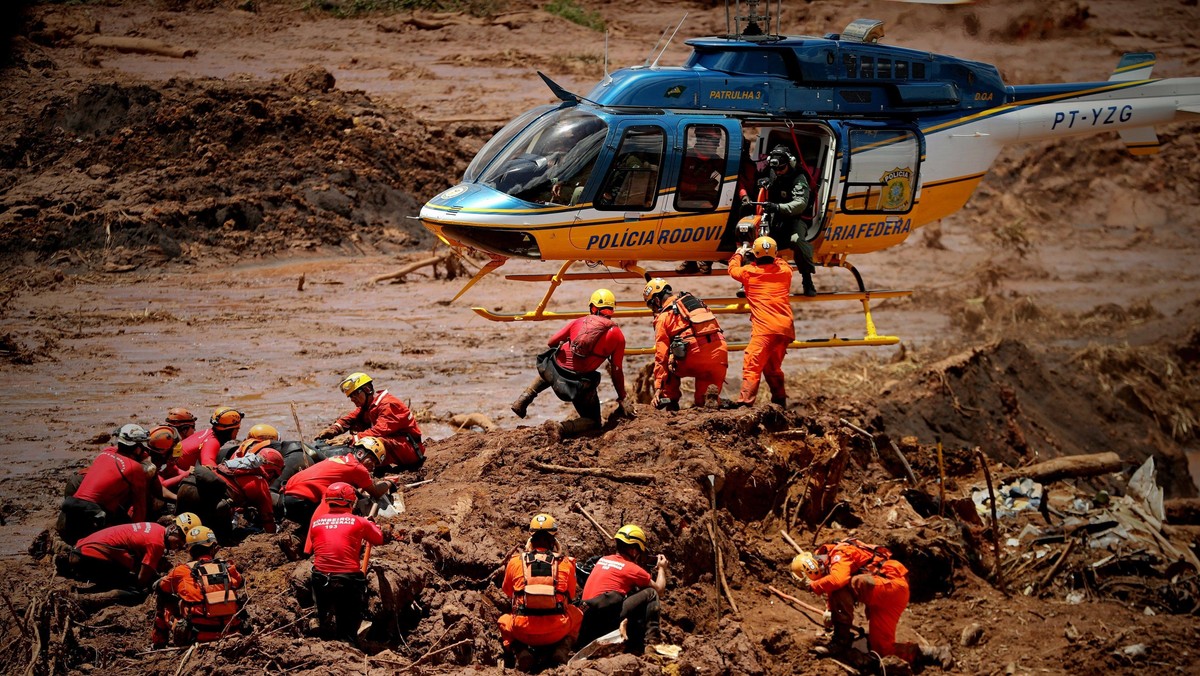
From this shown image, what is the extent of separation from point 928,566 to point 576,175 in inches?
225

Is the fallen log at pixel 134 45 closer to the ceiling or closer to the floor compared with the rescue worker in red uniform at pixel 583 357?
closer to the ceiling

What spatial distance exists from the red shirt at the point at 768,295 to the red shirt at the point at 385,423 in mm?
3717

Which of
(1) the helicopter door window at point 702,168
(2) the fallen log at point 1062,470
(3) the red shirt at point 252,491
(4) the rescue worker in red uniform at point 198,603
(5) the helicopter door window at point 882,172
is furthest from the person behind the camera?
(2) the fallen log at point 1062,470

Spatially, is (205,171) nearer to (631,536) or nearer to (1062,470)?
(631,536)

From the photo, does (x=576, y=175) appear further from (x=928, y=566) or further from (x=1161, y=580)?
(x=1161, y=580)

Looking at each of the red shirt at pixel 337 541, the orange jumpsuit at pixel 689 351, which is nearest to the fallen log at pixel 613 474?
the orange jumpsuit at pixel 689 351

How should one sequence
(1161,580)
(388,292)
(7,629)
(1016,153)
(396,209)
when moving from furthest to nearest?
(1016,153) < (396,209) < (388,292) < (1161,580) < (7,629)

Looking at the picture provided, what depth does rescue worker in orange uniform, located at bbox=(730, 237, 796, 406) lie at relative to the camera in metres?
12.0

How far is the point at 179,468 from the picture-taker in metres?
11.3

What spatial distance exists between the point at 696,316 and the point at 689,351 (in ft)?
1.25

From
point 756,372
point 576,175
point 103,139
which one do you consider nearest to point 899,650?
point 756,372

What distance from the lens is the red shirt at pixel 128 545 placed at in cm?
932

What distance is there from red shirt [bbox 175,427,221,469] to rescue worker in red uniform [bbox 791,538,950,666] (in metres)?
5.55

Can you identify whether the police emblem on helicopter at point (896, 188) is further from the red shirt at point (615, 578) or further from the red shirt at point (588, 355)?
the red shirt at point (615, 578)
